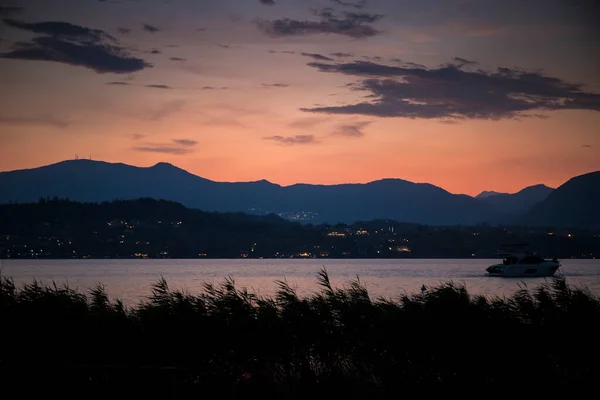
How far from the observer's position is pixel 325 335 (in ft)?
99.5

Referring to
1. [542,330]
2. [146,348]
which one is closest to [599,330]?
[542,330]

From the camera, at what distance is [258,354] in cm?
2903

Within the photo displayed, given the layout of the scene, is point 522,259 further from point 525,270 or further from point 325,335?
point 325,335

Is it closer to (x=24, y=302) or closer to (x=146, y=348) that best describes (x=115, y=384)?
(x=146, y=348)

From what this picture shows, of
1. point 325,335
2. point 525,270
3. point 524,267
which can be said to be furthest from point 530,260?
point 325,335

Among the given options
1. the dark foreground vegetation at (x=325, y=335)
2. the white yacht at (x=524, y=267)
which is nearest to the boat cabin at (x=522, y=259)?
the white yacht at (x=524, y=267)

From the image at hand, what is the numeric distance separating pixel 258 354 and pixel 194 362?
2485 millimetres

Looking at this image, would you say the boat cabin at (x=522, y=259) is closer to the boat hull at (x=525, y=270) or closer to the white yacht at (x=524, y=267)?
the white yacht at (x=524, y=267)

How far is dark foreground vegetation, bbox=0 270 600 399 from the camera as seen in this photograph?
2738cm

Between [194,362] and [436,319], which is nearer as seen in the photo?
[194,362]

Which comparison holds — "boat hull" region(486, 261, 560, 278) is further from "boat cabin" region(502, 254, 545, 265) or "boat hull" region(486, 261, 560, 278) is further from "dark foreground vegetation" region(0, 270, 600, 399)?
"dark foreground vegetation" region(0, 270, 600, 399)

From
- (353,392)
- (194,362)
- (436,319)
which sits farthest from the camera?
(436,319)

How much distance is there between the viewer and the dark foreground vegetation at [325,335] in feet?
89.8

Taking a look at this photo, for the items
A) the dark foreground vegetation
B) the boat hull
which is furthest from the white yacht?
the dark foreground vegetation
